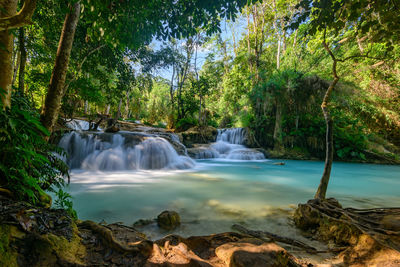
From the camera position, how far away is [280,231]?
7.05 ft

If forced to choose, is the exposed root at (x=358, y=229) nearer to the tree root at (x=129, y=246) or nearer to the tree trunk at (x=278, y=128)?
the tree root at (x=129, y=246)

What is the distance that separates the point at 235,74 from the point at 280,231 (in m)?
18.9

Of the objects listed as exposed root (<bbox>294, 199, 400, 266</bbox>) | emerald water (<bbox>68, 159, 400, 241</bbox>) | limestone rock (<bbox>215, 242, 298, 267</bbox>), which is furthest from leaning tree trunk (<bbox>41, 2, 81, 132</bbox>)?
exposed root (<bbox>294, 199, 400, 266</bbox>)

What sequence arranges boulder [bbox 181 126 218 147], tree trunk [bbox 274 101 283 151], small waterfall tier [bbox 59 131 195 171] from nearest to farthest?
small waterfall tier [bbox 59 131 195 171], tree trunk [bbox 274 101 283 151], boulder [bbox 181 126 218 147]

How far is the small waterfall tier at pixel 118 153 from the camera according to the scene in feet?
23.8

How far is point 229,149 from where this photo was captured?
14.2 m

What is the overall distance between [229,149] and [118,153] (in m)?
9.01

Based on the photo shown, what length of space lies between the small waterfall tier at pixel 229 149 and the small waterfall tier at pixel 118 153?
11.4 ft

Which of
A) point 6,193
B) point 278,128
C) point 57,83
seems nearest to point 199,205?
point 6,193

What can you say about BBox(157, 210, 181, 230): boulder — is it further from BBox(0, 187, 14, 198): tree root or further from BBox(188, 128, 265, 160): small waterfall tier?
BBox(188, 128, 265, 160): small waterfall tier

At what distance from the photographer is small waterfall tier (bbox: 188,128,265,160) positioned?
1268cm

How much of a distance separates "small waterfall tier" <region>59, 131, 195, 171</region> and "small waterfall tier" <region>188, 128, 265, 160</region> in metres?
3.48

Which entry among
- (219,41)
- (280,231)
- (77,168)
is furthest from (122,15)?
(219,41)

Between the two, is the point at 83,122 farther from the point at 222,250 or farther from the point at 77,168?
the point at 222,250
